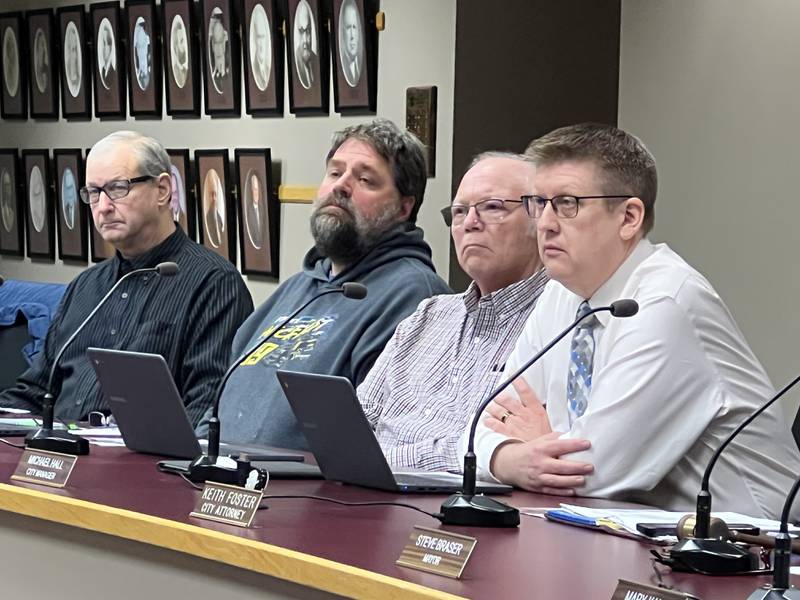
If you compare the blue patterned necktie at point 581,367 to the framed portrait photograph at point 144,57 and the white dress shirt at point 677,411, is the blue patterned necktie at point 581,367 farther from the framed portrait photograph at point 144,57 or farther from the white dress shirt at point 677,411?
the framed portrait photograph at point 144,57

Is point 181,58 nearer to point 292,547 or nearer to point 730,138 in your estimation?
point 730,138

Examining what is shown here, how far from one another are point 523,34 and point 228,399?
82.7 inches

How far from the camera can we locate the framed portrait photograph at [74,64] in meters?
6.81

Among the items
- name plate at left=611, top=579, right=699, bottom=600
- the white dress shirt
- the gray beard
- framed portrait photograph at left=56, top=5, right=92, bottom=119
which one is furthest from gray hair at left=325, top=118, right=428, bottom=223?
framed portrait photograph at left=56, top=5, right=92, bottom=119

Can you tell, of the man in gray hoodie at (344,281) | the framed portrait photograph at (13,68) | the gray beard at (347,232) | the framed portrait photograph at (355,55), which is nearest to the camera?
the man in gray hoodie at (344,281)

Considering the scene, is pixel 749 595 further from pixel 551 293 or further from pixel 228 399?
pixel 228 399

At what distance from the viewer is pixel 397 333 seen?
3580 millimetres

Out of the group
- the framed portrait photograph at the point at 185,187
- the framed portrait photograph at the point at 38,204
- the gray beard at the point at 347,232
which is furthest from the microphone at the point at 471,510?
the framed portrait photograph at the point at 38,204

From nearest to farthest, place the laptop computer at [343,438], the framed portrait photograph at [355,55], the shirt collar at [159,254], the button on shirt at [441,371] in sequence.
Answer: the laptop computer at [343,438] < the button on shirt at [441,371] < the shirt collar at [159,254] < the framed portrait photograph at [355,55]

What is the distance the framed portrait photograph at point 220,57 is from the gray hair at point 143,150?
4.62 feet

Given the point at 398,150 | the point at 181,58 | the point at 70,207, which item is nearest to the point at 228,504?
the point at 398,150

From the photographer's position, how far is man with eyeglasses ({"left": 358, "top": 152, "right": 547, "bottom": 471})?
333 centimetres

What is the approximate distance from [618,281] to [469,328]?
2.02 feet

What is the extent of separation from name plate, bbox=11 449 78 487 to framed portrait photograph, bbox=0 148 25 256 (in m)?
4.73
